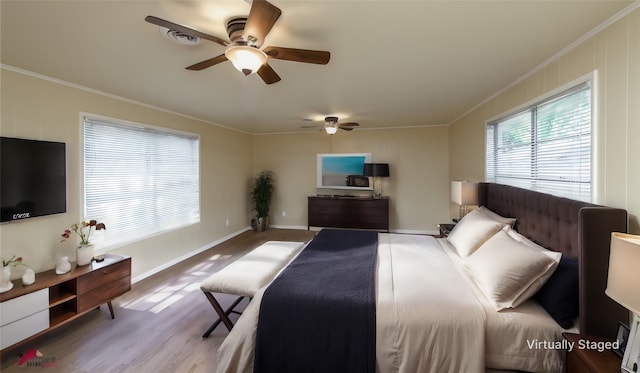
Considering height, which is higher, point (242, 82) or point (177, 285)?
point (242, 82)

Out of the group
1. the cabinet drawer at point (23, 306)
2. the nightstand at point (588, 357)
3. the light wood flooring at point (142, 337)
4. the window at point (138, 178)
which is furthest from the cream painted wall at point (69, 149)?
the nightstand at point (588, 357)

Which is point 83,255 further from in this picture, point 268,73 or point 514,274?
point 514,274

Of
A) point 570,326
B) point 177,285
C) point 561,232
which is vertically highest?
point 561,232

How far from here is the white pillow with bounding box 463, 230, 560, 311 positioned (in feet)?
5.21

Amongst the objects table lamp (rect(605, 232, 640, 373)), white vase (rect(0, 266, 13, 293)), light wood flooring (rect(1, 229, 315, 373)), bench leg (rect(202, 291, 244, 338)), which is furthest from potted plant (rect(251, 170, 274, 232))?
table lamp (rect(605, 232, 640, 373))

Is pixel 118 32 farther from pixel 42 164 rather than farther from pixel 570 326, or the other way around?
pixel 570 326

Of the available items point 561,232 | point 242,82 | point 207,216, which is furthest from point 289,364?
point 207,216

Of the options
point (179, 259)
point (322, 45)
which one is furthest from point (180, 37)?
point (179, 259)

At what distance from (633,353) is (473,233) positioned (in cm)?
127

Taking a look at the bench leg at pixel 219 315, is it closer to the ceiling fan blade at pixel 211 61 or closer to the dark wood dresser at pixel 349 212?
the ceiling fan blade at pixel 211 61

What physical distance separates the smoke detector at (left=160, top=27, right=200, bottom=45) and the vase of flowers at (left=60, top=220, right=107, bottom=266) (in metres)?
2.10

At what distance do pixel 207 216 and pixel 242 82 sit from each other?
294 cm

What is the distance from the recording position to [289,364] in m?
1.53

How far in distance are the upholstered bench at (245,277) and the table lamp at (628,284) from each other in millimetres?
2006
